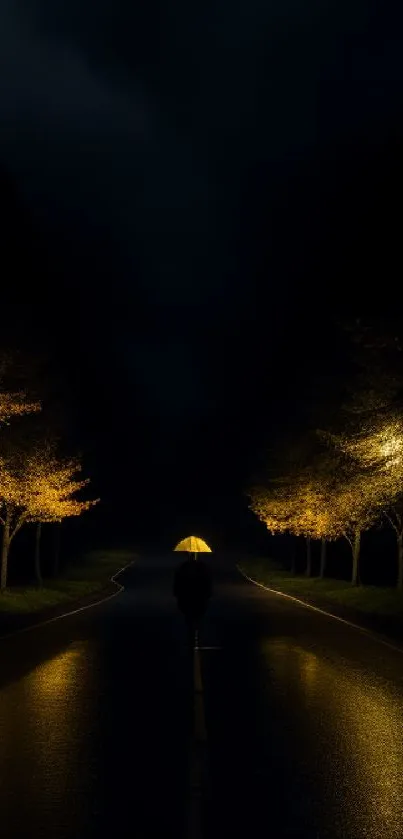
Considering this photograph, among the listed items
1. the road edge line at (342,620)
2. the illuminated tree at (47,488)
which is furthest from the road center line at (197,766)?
the illuminated tree at (47,488)

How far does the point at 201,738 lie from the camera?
1017cm

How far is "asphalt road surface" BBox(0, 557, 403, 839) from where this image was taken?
Result: 7.23 m

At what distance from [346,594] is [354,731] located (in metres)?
25.0

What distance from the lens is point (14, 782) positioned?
8.12 meters

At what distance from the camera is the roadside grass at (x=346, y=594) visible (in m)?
29.4

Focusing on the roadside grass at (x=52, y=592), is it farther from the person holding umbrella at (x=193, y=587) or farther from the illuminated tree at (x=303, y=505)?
the person holding umbrella at (x=193, y=587)

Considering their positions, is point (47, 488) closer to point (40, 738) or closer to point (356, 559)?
point (356, 559)

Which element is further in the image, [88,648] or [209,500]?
[209,500]

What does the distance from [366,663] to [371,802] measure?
30.5ft

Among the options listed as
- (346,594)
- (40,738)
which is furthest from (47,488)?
(40,738)

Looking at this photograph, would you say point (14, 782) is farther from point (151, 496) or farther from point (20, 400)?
point (151, 496)

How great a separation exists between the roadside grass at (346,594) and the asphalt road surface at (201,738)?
359 inches

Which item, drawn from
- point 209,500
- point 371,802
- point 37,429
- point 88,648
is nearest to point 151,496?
point 209,500

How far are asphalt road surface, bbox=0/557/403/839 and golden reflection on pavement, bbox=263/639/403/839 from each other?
0.07 feet
